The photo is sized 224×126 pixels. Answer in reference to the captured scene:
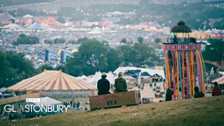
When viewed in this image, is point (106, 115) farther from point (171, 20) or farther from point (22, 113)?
point (171, 20)

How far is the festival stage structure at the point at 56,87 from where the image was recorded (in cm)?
2578

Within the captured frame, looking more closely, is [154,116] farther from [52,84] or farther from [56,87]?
[52,84]

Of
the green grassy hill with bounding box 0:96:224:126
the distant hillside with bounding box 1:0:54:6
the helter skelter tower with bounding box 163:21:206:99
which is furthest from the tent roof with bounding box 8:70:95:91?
the distant hillside with bounding box 1:0:54:6

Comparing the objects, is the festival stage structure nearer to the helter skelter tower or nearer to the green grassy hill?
the helter skelter tower

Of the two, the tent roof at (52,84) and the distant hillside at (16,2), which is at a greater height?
the distant hillside at (16,2)

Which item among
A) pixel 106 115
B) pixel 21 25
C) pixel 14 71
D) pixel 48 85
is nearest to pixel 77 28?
pixel 21 25

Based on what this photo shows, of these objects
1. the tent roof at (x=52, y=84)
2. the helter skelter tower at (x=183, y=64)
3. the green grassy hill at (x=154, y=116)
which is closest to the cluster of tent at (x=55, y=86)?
the tent roof at (x=52, y=84)

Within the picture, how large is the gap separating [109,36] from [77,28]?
9.88 m

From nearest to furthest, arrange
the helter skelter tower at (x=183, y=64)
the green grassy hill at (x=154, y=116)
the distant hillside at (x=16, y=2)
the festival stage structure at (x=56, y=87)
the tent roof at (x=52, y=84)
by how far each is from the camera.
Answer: the green grassy hill at (x=154, y=116) → the helter skelter tower at (x=183, y=64) → the festival stage structure at (x=56, y=87) → the tent roof at (x=52, y=84) → the distant hillside at (x=16, y=2)

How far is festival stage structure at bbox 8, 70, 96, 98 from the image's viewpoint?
25.8 metres

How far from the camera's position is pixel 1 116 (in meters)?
18.5

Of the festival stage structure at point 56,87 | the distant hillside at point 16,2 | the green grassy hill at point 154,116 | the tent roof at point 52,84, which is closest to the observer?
the green grassy hill at point 154,116

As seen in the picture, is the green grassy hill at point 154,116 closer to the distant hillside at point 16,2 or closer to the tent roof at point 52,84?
the tent roof at point 52,84

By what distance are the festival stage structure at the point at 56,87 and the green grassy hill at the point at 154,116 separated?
461 inches
